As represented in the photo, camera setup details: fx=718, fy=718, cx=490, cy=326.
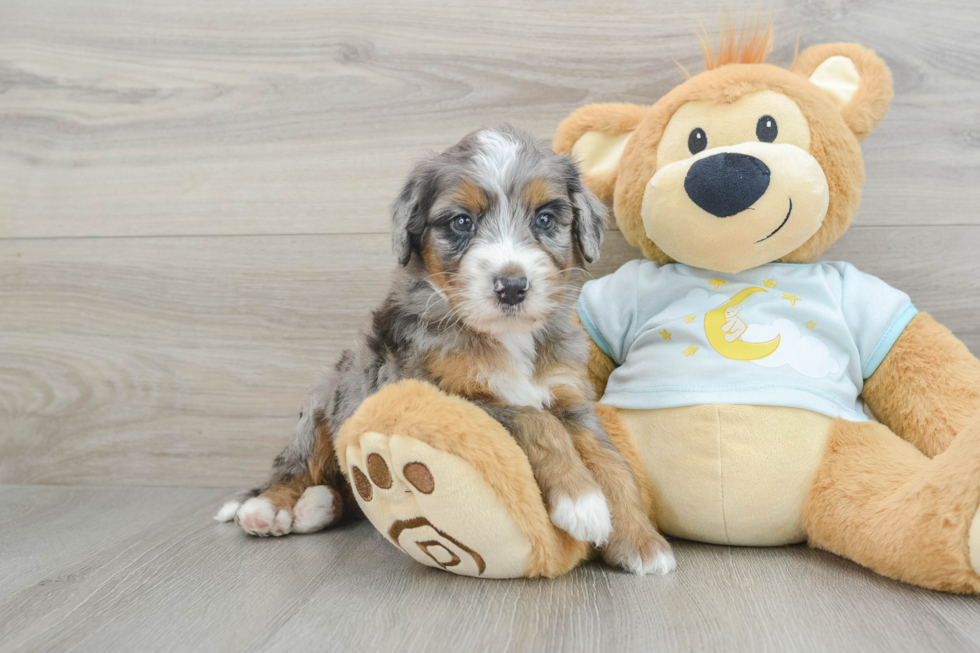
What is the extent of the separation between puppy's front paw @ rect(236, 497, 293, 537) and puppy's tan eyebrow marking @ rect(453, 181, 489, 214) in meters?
1.00

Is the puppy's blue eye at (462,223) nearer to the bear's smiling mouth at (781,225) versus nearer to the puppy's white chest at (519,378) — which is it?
the puppy's white chest at (519,378)

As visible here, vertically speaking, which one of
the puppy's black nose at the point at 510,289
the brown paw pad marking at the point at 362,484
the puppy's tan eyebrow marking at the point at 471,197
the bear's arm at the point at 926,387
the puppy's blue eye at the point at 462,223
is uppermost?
the puppy's tan eyebrow marking at the point at 471,197

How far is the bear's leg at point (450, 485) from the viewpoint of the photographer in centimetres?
139

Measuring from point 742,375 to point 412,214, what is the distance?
0.87 metres

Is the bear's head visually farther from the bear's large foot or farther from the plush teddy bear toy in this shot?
the bear's large foot

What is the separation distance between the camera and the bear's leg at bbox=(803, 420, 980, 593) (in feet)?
4.38

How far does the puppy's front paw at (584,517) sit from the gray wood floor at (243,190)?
2.10 ft

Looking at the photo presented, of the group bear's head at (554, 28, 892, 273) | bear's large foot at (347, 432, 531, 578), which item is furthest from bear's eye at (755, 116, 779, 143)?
bear's large foot at (347, 432, 531, 578)

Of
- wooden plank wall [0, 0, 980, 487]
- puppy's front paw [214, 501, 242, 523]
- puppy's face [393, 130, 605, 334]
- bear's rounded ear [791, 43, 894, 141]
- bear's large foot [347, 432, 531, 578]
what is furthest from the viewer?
wooden plank wall [0, 0, 980, 487]

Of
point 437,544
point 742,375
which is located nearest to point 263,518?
point 437,544

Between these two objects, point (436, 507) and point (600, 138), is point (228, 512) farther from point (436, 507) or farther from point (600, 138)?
point (600, 138)

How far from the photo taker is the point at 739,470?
1.66 m

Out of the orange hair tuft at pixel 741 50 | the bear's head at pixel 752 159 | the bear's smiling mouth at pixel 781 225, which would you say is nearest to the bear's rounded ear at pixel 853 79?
the bear's head at pixel 752 159

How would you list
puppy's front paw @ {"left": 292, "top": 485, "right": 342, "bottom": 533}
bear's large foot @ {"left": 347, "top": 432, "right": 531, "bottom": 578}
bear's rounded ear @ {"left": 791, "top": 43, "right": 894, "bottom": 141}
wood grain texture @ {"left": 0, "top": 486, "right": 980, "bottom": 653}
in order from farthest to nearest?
puppy's front paw @ {"left": 292, "top": 485, "right": 342, "bottom": 533} < bear's rounded ear @ {"left": 791, "top": 43, "right": 894, "bottom": 141} < bear's large foot @ {"left": 347, "top": 432, "right": 531, "bottom": 578} < wood grain texture @ {"left": 0, "top": 486, "right": 980, "bottom": 653}
